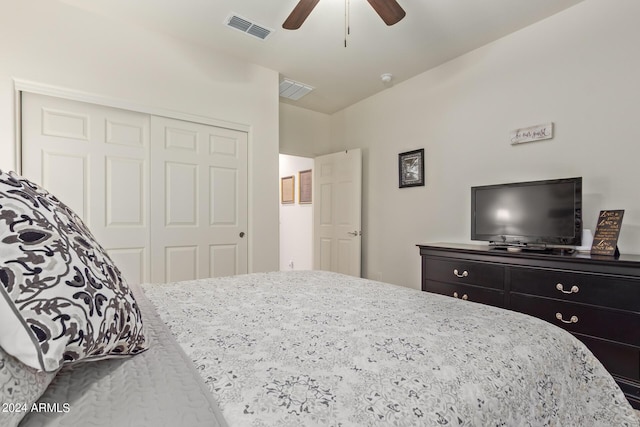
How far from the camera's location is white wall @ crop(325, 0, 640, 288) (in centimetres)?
215

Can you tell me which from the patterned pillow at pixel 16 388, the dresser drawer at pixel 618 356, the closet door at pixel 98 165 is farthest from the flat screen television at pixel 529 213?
the closet door at pixel 98 165

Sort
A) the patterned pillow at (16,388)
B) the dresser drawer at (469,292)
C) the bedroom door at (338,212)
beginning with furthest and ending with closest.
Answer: the bedroom door at (338,212), the dresser drawer at (469,292), the patterned pillow at (16,388)

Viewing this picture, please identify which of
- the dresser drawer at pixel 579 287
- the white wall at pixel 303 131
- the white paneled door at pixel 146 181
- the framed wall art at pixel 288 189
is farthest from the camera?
the framed wall art at pixel 288 189

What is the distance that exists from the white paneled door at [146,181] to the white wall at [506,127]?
1798 millimetres

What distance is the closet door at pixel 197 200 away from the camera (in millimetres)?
2834

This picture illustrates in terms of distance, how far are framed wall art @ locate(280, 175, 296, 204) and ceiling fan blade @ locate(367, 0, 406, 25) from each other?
3.62 m

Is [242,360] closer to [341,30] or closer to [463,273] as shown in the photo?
[463,273]

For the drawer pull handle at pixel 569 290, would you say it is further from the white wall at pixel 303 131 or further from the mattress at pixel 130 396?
the white wall at pixel 303 131

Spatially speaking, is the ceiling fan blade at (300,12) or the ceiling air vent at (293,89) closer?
the ceiling fan blade at (300,12)

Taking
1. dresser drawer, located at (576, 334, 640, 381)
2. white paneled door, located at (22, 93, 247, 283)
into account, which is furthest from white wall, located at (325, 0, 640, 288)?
white paneled door, located at (22, 93, 247, 283)

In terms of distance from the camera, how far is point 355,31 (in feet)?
8.83

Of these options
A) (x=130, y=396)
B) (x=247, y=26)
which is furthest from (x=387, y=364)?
(x=247, y=26)

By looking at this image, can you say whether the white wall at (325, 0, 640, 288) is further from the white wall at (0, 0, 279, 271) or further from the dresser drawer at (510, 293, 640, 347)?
the white wall at (0, 0, 279, 271)

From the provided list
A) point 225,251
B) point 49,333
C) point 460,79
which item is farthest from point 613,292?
point 225,251
